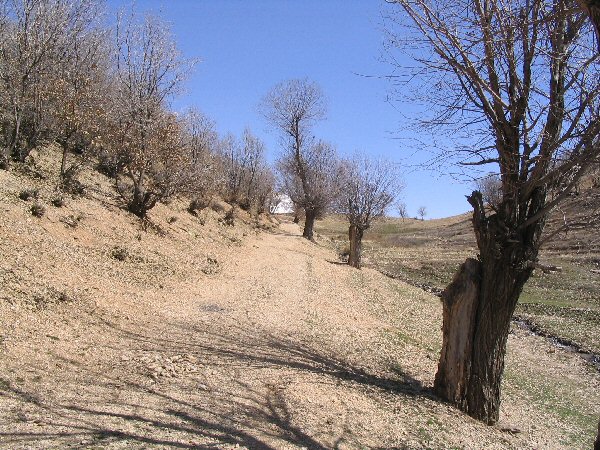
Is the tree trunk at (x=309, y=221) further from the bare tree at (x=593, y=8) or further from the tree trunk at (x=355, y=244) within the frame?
the bare tree at (x=593, y=8)

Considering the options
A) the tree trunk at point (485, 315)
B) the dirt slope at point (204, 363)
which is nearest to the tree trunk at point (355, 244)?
the dirt slope at point (204, 363)

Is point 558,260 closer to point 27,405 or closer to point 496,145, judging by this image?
point 496,145

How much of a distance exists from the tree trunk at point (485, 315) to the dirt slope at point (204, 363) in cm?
44

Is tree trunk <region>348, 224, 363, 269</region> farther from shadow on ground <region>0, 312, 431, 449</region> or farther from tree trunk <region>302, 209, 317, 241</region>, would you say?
shadow on ground <region>0, 312, 431, 449</region>

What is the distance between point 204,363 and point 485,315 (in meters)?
4.11

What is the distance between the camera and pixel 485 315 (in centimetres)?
745

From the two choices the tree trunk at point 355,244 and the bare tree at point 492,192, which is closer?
the bare tree at point 492,192

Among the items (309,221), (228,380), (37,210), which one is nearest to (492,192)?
(228,380)

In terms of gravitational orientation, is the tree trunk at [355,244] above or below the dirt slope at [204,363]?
above

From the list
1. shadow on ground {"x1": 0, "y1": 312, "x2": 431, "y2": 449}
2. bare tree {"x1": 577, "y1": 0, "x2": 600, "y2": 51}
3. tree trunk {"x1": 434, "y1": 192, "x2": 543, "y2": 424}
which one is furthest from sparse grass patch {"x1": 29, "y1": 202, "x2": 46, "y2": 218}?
bare tree {"x1": 577, "y1": 0, "x2": 600, "y2": 51}

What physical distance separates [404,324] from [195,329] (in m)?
7.21

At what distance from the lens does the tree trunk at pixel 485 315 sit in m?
7.36

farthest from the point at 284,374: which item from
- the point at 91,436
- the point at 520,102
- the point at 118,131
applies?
the point at 118,131

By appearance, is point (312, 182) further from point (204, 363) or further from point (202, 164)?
point (204, 363)
